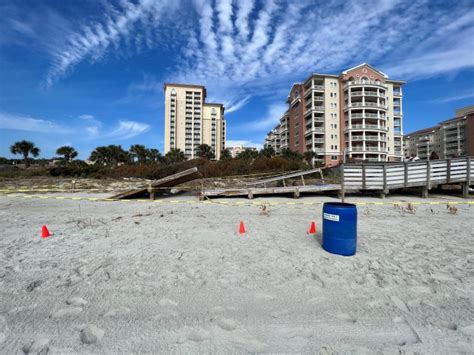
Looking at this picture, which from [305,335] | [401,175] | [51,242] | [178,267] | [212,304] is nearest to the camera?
[305,335]

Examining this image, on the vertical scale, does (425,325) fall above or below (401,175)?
below

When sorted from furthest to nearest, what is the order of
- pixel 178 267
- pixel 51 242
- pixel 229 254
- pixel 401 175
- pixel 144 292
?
1. pixel 401 175
2. pixel 51 242
3. pixel 229 254
4. pixel 178 267
5. pixel 144 292

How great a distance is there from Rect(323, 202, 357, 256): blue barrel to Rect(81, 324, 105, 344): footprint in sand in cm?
372

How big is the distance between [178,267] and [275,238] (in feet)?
7.87

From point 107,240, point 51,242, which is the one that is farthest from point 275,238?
point 51,242

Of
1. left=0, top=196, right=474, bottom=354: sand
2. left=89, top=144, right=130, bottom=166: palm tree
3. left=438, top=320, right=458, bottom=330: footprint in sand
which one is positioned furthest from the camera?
left=89, top=144, right=130, bottom=166: palm tree

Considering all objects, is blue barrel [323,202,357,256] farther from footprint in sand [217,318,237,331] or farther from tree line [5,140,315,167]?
tree line [5,140,315,167]

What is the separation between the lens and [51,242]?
16.1 feet

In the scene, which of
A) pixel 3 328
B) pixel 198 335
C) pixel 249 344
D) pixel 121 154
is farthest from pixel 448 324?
pixel 121 154

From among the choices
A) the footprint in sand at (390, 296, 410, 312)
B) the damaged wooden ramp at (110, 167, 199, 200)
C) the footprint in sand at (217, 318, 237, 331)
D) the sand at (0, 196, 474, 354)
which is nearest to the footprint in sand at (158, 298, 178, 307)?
the sand at (0, 196, 474, 354)

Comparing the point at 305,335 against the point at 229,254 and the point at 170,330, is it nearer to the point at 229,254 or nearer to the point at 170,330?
the point at 170,330

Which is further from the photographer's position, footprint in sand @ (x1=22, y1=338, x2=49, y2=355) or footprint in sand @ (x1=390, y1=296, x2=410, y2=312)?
footprint in sand @ (x1=390, y1=296, x2=410, y2=312)

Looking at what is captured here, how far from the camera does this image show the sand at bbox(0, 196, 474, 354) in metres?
2.15

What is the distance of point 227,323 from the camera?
94.1 inches
